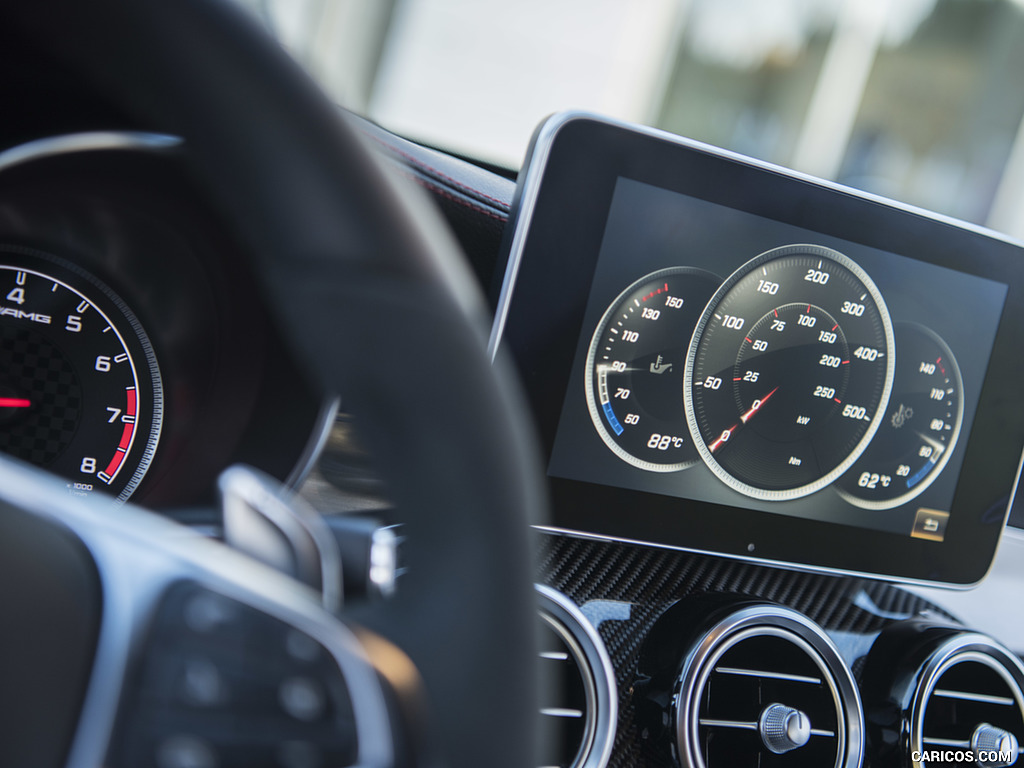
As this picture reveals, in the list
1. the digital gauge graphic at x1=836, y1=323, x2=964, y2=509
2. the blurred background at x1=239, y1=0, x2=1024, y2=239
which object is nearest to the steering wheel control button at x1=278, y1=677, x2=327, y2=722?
the digital gauge graphic at x1=836, y1=323, x2=964, y2=509

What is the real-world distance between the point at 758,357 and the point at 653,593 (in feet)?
0.83

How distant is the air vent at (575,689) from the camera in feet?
2.42

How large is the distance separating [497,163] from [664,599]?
0.49 meters

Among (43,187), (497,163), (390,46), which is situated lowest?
(43,187)

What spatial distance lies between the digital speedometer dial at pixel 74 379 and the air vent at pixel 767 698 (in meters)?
0.52

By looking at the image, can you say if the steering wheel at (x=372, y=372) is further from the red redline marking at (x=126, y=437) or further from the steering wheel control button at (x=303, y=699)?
the red redline marking at (x=126, y=437)

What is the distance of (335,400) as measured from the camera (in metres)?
0.72

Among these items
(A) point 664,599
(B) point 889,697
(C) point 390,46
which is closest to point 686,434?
(A) point 664,599

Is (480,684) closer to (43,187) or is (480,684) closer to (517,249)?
(517,249)

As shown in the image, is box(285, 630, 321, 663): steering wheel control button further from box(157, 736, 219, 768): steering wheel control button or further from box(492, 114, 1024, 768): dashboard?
box(492, 114, 1024, 768): dashboard

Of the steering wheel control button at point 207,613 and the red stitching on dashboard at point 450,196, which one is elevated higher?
the red stitching on dashboard at point 450,196

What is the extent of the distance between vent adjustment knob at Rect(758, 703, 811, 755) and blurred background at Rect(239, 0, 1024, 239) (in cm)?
418

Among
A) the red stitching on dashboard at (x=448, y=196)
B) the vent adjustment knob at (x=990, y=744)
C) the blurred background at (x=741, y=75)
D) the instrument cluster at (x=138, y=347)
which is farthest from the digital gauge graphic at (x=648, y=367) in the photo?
the blurred background at (x=741, y=75)

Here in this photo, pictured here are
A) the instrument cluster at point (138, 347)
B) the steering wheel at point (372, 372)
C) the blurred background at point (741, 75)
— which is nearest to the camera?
the steering wheel at point (372, 372)
